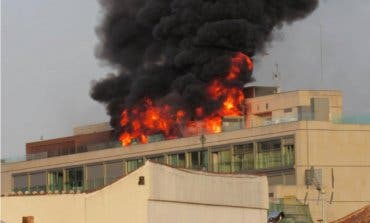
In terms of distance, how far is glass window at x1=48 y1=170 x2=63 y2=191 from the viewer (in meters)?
131

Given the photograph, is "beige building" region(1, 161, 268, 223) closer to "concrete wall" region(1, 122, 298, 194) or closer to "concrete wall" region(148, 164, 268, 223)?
"concrete wall" region(148, 164, 268, 223)

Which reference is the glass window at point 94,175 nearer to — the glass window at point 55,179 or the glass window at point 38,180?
the glass window at point 55,179

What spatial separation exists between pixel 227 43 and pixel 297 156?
18.3 metres

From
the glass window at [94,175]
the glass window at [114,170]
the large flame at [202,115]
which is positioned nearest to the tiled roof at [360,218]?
the large flame at [202,115]

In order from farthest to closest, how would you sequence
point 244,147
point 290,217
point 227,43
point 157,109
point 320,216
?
point 157,109
point 227,43
point 244,147
point 320,216
point 290,217

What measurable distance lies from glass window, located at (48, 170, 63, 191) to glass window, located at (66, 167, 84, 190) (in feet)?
3.58


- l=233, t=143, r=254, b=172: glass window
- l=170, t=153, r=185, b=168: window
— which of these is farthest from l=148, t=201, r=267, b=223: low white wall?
l=170, t=153, r=185, b=168: window

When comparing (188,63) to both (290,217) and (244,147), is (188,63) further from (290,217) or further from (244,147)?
(290,217)

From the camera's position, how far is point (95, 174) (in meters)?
127

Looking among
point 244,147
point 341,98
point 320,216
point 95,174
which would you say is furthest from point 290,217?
point 95,174

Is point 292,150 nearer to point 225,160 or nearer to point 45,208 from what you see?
point 225,160

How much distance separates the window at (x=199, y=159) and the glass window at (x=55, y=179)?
65.1 ft

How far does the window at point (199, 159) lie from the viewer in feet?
376

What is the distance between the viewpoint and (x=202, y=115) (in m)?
123
